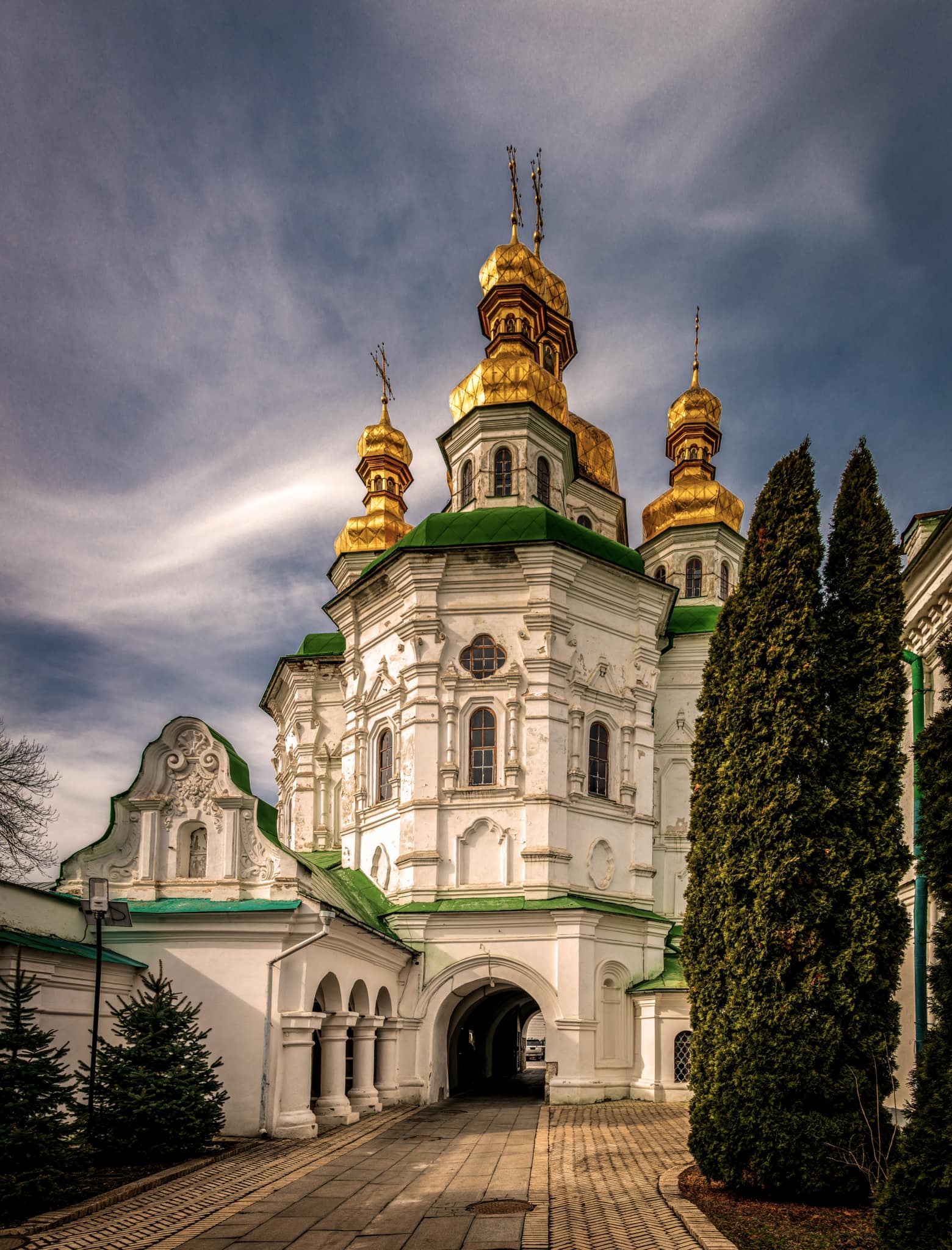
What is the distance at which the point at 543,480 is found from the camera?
2647 centimetres

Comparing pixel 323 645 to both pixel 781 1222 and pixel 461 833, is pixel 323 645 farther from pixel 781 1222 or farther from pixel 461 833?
pixel 781 1222

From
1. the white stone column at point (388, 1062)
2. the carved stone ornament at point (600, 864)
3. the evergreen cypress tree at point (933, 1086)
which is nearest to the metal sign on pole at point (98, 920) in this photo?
the evergreen cypress tree at point (933, 1086)

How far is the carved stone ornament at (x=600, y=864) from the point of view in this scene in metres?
21.8

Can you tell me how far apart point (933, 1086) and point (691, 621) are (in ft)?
67.6

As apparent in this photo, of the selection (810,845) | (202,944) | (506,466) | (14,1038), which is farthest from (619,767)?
(14,1038)

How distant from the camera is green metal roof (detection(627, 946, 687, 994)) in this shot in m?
20.7

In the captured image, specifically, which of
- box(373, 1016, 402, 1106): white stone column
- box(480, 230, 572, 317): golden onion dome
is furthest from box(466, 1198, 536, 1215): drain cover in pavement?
box(480, 230, 572, 317): golden onion dome

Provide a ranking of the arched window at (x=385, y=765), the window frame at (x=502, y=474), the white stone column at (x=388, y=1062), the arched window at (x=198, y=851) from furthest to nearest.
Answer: the window frame at (x=502, y=474) → the arched window at (x=385, y=765) → the white stone column at (x=388, y=1062) → the arched window at (x=198, y=851)

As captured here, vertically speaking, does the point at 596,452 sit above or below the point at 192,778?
above

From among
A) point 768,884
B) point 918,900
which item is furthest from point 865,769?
point 918,900

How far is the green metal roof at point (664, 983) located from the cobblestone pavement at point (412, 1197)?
5.38m

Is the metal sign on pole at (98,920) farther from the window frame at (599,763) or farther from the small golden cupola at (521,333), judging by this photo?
the small golden cupola at (521,333)

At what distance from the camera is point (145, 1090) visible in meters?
11.1

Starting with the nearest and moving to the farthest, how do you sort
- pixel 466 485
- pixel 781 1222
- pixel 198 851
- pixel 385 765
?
pixel 781 1222, pixel 198 851, pixel 385 765, pixel 466 485
